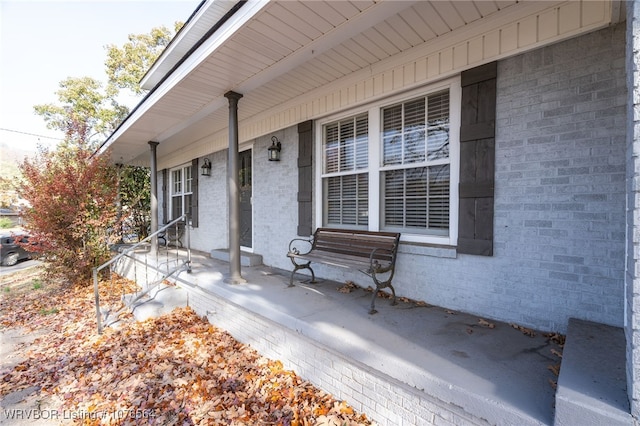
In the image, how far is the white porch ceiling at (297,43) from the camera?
2.55 m

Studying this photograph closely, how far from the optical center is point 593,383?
4.91 ft

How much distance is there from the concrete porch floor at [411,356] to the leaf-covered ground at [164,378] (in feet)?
0.63

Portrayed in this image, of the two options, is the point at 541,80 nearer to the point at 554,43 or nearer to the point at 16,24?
the point at 554,43

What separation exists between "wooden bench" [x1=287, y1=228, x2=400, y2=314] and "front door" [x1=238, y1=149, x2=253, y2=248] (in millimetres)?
2209

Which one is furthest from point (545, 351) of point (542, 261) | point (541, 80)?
point (541, 80)

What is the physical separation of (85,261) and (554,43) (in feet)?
26.5

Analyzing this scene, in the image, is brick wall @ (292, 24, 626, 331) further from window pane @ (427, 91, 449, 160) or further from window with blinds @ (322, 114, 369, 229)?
window with blinds @ (322, 114, 369, 229)

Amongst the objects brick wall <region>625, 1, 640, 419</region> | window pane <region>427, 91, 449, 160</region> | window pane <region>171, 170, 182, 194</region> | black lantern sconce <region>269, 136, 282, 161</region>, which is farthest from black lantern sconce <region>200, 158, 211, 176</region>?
brick wall <region>625, 1, 640, 419</region>

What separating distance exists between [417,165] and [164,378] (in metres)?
3.47

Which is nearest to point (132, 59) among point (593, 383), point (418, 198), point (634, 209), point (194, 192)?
point (194, 192)

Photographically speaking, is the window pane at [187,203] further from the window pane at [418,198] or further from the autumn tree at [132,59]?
the autumn tree at [132,59]

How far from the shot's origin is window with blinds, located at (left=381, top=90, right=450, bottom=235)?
330cm

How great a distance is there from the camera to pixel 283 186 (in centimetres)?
514

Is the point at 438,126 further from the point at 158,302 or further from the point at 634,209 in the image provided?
the point at 158,302
